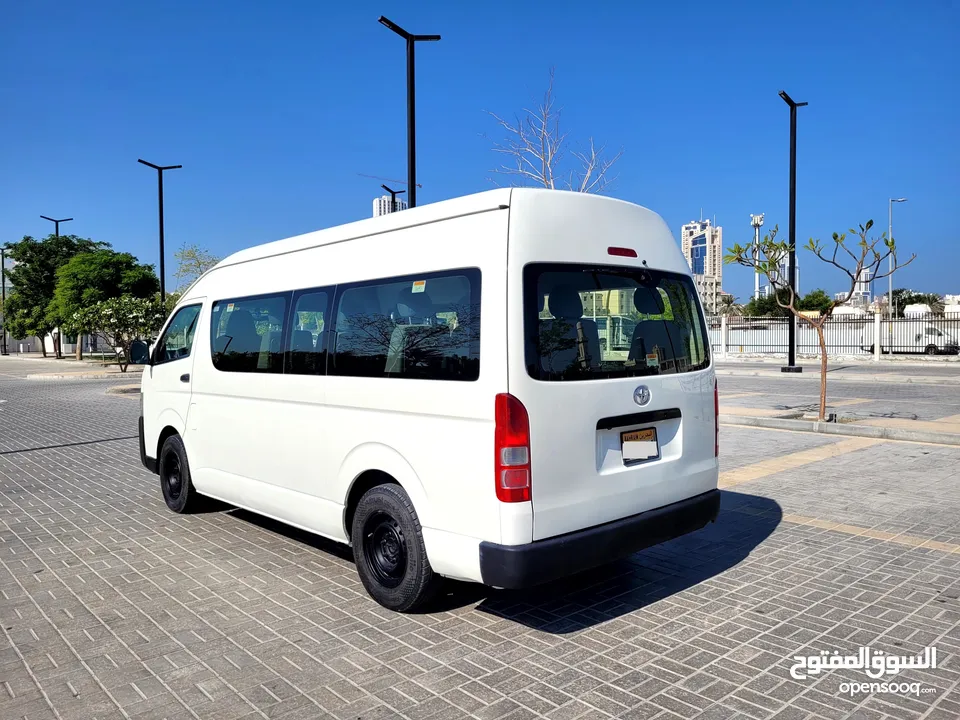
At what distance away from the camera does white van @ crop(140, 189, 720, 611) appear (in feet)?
12.6

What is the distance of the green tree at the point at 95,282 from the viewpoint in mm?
39219

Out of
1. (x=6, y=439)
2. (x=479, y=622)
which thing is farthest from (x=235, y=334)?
(x=6, y=439)

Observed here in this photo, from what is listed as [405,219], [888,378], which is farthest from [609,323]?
[888,378]

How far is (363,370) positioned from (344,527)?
104cm

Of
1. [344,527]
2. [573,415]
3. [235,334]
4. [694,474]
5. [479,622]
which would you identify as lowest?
[479,622]

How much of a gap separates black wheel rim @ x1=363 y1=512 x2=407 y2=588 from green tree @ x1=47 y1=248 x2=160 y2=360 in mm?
38235

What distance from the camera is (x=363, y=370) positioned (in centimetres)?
465

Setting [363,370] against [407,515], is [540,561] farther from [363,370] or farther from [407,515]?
[363,370]

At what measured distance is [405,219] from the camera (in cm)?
458

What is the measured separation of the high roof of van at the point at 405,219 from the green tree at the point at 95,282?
3679 centimetres

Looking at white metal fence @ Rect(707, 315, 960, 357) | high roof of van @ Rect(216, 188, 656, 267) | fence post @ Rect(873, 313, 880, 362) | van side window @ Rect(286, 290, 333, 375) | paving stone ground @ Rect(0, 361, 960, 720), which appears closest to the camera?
paving stone ground @ Rect(0, 361, 960, 720)

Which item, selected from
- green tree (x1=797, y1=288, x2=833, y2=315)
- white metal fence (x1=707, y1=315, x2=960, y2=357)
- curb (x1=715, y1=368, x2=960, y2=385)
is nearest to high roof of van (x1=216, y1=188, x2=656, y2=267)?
curb (x1=715, y1=368, x2=960, y2=385)

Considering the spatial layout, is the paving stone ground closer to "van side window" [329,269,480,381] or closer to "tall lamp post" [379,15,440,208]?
"van side window" [329,269,480,381]

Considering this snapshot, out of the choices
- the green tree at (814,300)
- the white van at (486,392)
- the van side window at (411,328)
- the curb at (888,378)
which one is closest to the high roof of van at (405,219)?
the white van at (486,392)
